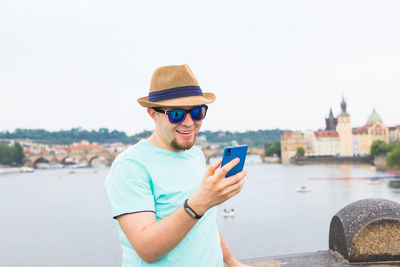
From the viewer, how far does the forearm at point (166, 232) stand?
3.83 feet

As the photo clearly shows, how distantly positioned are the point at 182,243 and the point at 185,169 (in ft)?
0.75

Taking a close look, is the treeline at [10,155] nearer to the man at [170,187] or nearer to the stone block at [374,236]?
the stone block at [374,236]

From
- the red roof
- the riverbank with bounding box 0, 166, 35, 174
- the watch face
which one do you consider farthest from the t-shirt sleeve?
the red roof

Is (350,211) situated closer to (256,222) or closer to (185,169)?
(185,169)

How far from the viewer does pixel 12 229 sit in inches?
745

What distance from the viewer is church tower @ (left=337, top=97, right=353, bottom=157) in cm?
7419

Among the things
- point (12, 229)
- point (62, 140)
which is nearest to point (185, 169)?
point (12, 229)

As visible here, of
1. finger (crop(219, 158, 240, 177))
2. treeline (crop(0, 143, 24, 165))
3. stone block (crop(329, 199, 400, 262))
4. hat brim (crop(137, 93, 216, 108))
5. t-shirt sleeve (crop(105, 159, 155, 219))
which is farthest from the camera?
treeline (crop(0, 143, 24, 165))

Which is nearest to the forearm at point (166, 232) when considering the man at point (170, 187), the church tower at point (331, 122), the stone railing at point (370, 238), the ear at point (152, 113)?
the man at point (170, 187)

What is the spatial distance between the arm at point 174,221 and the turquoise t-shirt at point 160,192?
1.6 inches

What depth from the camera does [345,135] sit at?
75062mm

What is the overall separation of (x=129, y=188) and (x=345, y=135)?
7777 cm

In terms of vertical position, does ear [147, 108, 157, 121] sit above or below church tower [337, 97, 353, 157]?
above

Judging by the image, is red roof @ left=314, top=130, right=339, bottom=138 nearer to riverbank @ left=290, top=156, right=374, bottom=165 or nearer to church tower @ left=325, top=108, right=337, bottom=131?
riverbank @ left=290, top=156, right=374, bottom=165
